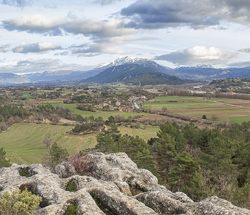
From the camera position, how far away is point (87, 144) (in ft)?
480

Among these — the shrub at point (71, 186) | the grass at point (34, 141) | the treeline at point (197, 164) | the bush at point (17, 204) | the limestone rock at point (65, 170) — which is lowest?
the grass at point (34, 141)

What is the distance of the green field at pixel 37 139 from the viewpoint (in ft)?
449

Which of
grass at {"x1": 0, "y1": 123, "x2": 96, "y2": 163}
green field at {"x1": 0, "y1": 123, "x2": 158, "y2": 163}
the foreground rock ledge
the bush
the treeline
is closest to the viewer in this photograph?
the bush

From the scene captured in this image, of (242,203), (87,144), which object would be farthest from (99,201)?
(87,144)

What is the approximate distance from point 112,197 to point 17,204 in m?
10.6

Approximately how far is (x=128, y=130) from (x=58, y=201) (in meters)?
127

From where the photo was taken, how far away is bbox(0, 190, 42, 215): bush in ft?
83.1

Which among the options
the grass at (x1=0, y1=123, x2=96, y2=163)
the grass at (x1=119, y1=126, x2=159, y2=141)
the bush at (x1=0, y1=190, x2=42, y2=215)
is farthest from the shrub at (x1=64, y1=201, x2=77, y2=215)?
the grass at (x1=119, y1=126, x2=159, y2=141)

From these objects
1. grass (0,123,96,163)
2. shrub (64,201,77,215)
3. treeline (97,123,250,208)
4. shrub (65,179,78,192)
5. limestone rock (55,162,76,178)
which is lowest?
grass (0,123,96,163)

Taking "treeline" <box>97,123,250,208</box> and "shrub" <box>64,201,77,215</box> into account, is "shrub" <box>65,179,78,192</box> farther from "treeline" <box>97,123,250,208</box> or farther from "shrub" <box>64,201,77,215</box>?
"treeline" <box>97,123,250,208</box>

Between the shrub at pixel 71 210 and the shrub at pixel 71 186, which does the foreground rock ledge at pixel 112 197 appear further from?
the shrub at pixel 71 210

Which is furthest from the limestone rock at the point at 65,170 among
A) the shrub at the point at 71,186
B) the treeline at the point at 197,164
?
the treeline at the point at 197,164

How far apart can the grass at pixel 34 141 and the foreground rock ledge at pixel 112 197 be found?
83.3 m

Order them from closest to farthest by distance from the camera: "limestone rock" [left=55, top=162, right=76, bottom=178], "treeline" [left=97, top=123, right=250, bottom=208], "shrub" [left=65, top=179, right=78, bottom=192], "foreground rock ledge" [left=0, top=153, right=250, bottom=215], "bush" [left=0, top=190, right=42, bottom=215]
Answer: "bush" [left=0, top=190, right=42, bottom=215], "foreground rock ledge" [left=0, top=153, right=250, bottom=215], "shrub" [left=65, top=179, right=78, bottom=192], "limestone rock" [left=55, top=162, right=76, bottom=178], "treeline" [left=97, top=123, right=250, bottom=208]
